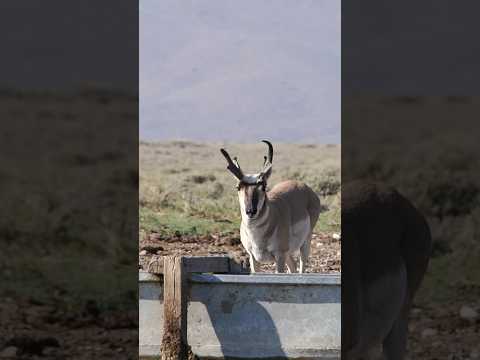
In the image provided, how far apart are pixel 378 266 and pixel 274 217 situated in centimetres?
200

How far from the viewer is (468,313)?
10.1 m

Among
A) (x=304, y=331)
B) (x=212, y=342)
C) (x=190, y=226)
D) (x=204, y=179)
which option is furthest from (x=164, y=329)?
(x=204, y=179)

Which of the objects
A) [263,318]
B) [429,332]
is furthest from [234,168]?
[429,332]

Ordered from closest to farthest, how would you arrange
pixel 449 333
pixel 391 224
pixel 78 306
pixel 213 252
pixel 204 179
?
pixel 391 224
pixel 213 252
pixel 204 179
pixel 449 333
pixel 78 306

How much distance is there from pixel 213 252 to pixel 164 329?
3.67 feet

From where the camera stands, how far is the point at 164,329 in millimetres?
6723

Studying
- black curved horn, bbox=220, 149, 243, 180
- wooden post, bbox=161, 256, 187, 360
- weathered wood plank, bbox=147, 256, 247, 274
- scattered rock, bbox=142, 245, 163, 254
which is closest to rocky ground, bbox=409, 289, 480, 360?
weathered wood plank, bbox=147, 256, 247, 274

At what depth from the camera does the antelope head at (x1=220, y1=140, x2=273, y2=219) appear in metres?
7.52

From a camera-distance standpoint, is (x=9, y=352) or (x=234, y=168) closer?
(x=234, y=168)

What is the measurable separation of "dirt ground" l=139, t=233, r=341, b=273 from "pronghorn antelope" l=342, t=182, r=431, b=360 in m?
0.62

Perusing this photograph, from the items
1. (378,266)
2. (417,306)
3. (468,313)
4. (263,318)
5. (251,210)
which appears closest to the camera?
(378,266)

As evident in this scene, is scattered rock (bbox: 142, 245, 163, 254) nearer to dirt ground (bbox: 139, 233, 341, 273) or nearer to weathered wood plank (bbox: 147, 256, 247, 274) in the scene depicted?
dirt ground (bbox: 139, 233, 341, 273)

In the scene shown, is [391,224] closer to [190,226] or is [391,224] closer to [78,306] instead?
[190,226]

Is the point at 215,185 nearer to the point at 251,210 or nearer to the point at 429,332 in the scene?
the point at 251,210
